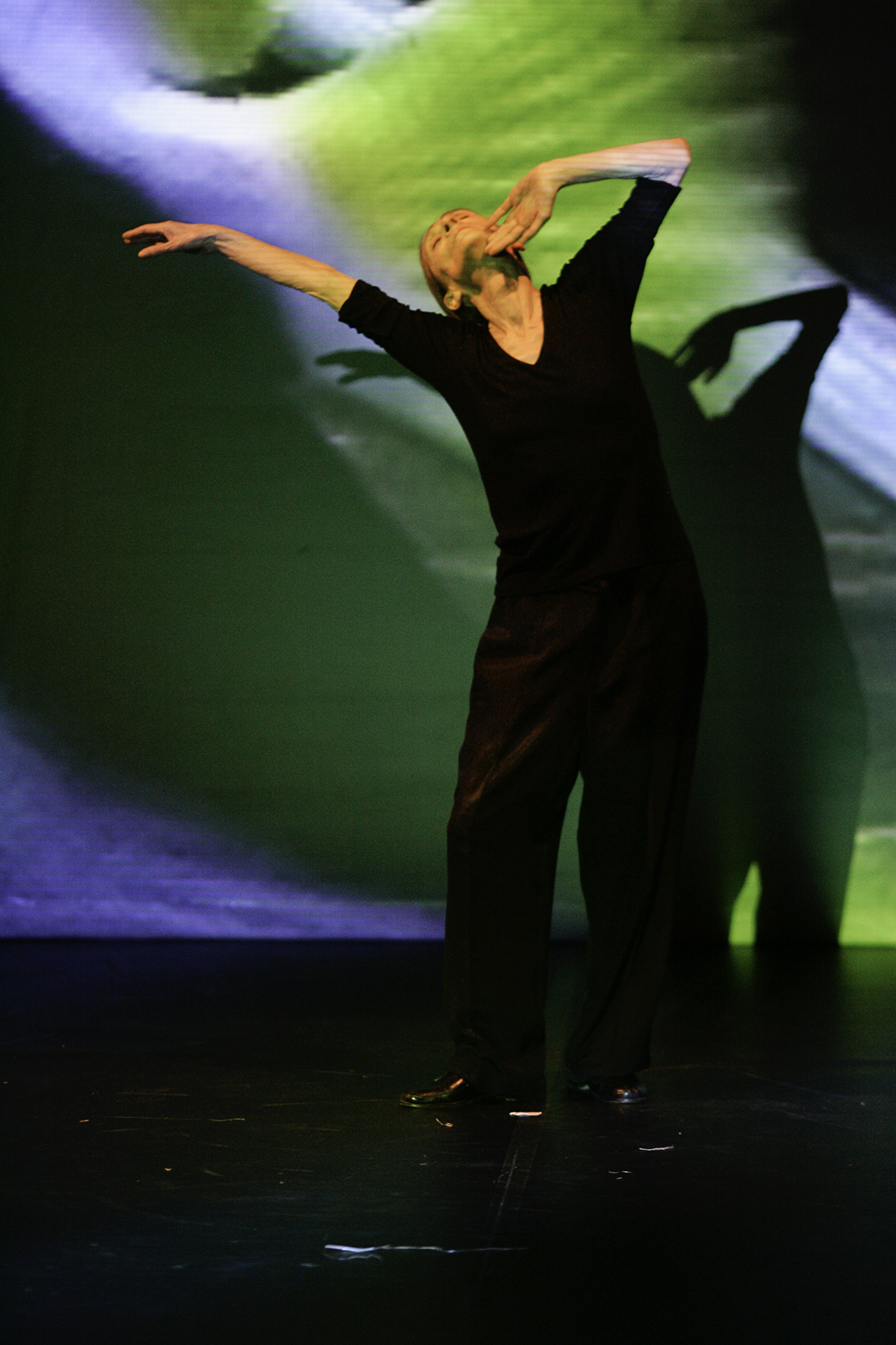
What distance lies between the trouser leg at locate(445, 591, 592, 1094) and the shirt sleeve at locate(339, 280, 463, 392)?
35cm

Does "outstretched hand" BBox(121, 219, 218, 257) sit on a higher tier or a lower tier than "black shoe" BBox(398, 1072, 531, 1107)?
higher

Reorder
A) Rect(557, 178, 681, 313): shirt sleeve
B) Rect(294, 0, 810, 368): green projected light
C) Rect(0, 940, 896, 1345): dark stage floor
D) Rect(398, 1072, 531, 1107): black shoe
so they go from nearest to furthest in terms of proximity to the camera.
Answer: Rect(0, 940, 896, 1345): dark stage floor → Rect(398, 1072, 531, 1107): black shoe → Rect(557, 178, 681, 313): shirt sleeve → Rect(294, 0, 810, 368): green projected light

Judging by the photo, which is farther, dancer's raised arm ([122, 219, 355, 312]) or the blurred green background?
the blurred green background

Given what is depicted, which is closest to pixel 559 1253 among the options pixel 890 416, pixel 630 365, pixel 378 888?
pixel 630 365

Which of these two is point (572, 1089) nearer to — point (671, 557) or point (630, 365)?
point (671, 557)

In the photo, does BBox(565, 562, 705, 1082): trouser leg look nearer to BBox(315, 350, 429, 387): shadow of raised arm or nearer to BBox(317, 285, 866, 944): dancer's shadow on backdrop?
BBox(317, 285, 866, 944): dancer's shadow on backdrop

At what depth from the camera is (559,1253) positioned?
3.74 feet

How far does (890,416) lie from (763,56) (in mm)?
850

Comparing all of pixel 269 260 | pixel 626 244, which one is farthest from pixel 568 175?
pixel 269 260

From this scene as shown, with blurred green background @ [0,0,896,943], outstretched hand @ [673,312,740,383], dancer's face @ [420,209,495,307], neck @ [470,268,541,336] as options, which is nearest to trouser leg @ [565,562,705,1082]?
neck @ [470,268,541,336]

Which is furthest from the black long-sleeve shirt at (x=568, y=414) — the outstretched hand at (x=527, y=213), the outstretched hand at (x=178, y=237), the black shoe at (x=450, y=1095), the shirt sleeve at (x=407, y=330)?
the black shoe at (x=450, y=1095)

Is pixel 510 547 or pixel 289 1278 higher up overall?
pixel 510 547

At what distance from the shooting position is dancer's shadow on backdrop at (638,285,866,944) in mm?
2781

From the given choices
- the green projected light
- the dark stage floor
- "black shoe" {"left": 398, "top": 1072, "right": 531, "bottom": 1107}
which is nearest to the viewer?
the dark stage floor
